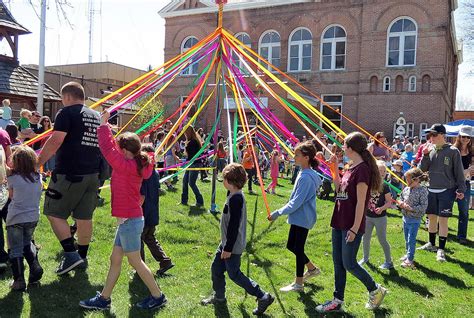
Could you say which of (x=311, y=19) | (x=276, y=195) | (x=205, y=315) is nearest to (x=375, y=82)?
(x=311, y=19)

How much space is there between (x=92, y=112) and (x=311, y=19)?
20552 mm

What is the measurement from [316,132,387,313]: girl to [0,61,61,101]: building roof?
1171 centimetres

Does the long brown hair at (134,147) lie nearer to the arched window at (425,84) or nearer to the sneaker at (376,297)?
the sneaker at (376,297)

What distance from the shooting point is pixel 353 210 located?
373 cm

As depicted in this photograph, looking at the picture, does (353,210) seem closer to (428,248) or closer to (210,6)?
(428,248)

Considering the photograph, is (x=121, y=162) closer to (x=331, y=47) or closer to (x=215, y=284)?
(x=215, y=284)

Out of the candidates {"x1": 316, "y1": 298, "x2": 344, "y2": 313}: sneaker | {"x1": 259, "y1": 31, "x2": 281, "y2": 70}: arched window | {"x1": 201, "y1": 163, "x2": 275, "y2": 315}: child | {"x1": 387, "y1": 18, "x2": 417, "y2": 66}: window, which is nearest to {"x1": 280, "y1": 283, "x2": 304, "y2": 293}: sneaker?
{"x1": 316, "y1": 298, "x2": 344, "y2": 313}: sneaker

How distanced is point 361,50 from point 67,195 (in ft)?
66.2

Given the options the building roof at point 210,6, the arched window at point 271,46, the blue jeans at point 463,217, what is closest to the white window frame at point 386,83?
the arched window at point 271,46

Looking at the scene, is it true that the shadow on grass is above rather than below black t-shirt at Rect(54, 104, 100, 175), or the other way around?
below

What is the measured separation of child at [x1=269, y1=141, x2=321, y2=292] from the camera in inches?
163

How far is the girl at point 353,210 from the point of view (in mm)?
3662

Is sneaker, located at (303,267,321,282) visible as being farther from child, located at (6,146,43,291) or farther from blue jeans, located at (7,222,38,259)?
blue jeans, located at (7,222,38,259)

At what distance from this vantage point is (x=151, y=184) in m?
4.43
